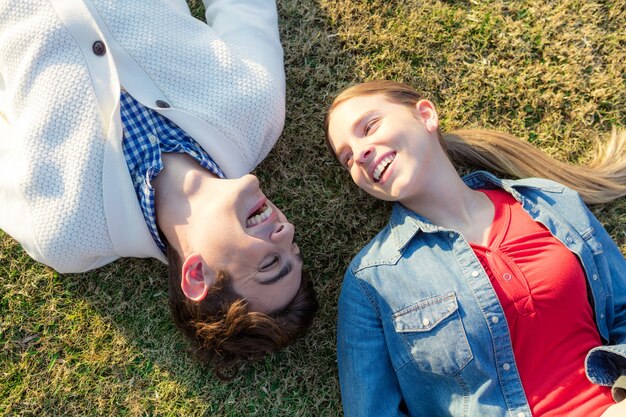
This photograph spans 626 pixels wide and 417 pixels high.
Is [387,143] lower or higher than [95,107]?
higher

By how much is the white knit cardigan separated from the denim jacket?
102 cm

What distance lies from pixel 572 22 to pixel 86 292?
11.9 ft

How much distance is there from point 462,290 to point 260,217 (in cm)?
113

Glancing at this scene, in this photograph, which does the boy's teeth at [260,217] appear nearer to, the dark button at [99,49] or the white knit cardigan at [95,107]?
the white knit cardigan at [95,107]

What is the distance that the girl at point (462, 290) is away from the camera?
2885 mm

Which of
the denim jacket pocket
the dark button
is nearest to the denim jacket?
the denim jacket pocket

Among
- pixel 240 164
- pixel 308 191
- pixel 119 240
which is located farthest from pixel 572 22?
pixel 119 240

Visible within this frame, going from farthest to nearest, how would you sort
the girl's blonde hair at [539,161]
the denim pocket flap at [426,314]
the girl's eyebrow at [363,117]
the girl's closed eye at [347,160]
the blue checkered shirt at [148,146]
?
the girl's blonde hair at [539,161] → the girl's closed eye at [347,160] → the girl's eyebrow at [363,117] → the denim pocket flap at [426,314] → the blue checkered shirt at [148,146]

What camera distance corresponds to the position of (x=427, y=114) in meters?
3.19

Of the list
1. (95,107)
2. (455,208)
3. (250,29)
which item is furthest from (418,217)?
(95,107)

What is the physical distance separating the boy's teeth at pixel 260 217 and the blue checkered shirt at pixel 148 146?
1.02ft

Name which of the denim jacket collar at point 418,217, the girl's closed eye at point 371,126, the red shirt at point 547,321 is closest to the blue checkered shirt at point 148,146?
the girl's closed eye at point 371,126

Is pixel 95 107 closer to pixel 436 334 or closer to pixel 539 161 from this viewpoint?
pixel 436 334

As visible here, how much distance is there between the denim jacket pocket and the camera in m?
2.93
